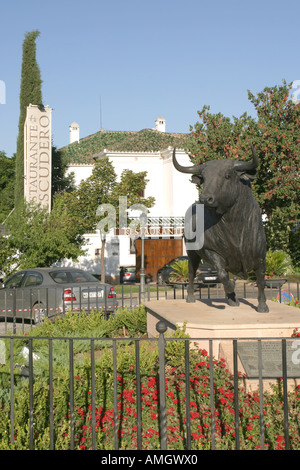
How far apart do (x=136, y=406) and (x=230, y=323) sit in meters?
1.58

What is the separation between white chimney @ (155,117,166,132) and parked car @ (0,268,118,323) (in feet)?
124

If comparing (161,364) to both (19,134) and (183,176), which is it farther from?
(183,176)

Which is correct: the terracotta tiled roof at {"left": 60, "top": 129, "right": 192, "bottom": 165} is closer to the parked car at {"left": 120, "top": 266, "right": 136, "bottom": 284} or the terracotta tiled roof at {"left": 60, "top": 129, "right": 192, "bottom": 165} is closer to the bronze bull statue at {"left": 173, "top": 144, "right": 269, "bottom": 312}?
the parked car at {"left": 120, "top": 266, "right": 136, "bottom": 284}

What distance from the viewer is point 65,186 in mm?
42656

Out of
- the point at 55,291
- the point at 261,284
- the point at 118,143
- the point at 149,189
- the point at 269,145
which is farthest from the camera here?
Result: the point at 118,143

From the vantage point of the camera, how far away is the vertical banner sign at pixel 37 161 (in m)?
30.4

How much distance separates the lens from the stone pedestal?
18.7 feet

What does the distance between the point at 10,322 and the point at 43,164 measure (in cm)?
1716

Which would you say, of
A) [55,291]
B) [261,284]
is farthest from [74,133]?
[261,284]

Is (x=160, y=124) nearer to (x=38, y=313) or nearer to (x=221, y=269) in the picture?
(x=38, y=313)

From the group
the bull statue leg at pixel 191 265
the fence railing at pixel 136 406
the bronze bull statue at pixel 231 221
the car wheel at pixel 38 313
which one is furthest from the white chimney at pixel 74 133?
the fence railing at pixel 136 406

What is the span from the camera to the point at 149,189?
136 feet

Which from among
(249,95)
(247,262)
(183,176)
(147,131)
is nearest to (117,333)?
(247,262)

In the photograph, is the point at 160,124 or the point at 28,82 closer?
the point at 28,82
